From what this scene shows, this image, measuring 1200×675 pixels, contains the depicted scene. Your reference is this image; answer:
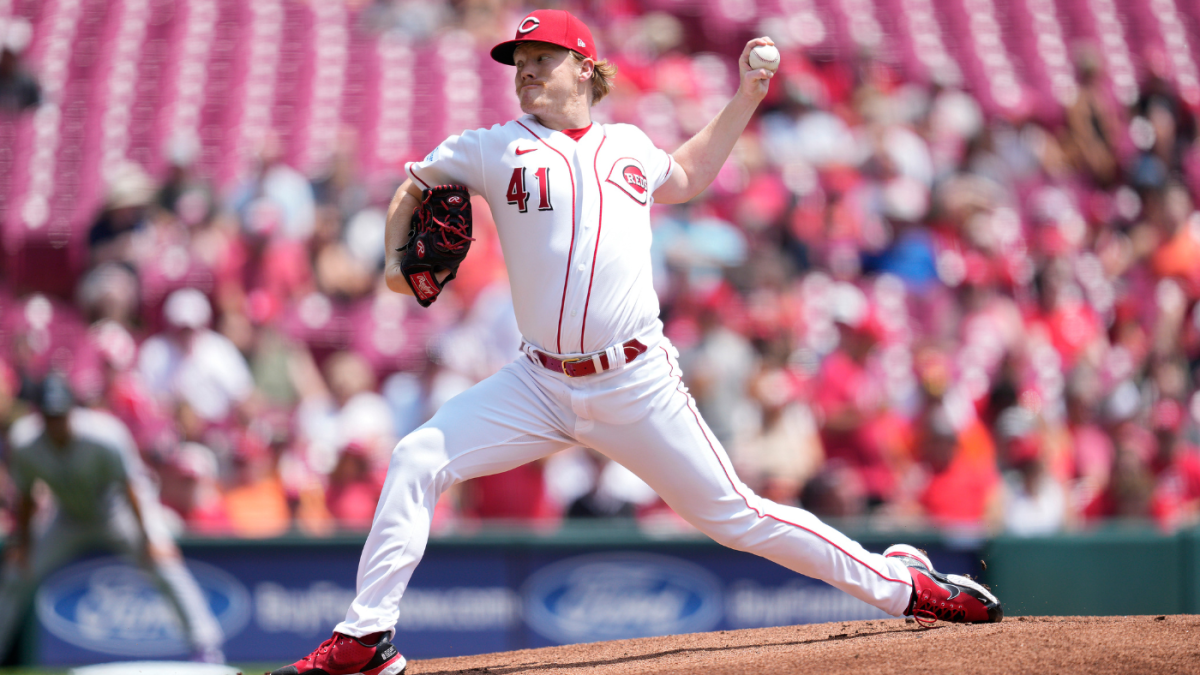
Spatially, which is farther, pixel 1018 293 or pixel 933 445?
pixel 1018 293

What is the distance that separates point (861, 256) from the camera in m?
8.88

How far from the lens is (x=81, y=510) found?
239 inches

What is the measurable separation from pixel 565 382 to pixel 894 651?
Result: 47.9 inches

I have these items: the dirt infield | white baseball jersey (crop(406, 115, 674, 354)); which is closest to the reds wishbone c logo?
white baseball jersey (crop(406, 115, 674, 354))

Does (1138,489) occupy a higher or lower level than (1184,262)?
lower

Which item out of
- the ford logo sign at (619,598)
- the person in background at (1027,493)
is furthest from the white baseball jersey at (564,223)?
the person in background at (1027,493)

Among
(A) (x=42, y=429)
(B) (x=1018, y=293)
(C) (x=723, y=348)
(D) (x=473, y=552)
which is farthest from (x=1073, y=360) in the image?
(A) (x=42, y=429)

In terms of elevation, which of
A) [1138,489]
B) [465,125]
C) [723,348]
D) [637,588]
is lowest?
[637,588]

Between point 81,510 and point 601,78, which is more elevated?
point 601,78

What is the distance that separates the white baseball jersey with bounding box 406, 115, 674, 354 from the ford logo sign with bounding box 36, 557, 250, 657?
357cm

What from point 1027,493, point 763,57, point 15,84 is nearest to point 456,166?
point 763,57

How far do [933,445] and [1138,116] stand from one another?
18.4ft

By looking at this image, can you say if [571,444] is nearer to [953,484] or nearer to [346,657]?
[346,657]

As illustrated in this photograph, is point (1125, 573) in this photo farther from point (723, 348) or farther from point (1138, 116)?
point (1138, 116)
